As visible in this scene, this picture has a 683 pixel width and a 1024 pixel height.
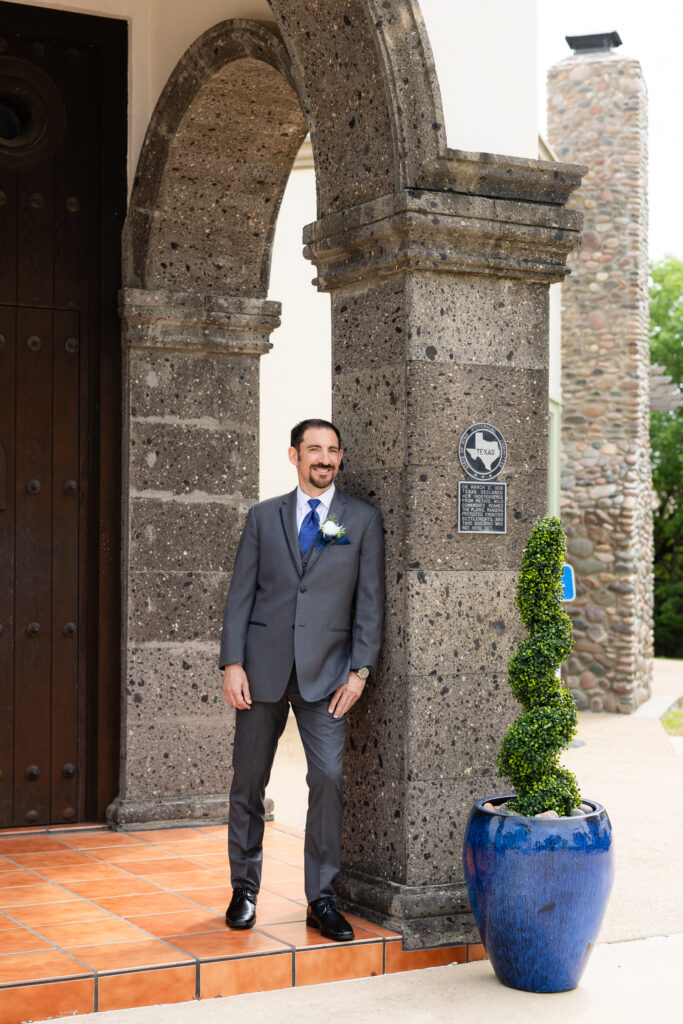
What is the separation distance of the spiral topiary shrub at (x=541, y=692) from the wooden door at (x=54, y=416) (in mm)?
2767

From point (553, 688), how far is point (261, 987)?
4.34ft

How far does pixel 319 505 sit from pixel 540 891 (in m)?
1.47

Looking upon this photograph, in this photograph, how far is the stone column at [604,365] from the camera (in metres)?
14.1

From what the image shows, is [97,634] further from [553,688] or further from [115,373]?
[553,688]

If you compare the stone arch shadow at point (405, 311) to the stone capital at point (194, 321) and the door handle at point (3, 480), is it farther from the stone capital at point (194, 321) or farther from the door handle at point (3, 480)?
the door handle at point (3, 480)

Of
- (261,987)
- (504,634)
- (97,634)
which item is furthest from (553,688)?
(97,634)

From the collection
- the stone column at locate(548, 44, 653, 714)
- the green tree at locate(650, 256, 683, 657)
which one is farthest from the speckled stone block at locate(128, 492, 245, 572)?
the green tree at locate(650, 256, 683, 657)

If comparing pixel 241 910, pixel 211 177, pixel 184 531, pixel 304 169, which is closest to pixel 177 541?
pixel 184 531

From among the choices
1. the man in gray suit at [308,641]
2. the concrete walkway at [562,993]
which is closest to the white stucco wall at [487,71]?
the man in gray suit at [308,641]

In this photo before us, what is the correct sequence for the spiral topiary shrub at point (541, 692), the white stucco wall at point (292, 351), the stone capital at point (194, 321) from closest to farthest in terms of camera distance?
the spiral topiary shrub at point (541, 692) → the stone capital at point (194, 321) → the white stucco wall at point (292, 351)

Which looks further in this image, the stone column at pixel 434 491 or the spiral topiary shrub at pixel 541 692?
the stone column at pixel 434 491

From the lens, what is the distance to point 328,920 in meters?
4.43

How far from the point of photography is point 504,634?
470 cm

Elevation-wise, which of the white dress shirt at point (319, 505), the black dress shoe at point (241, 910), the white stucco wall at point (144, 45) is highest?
the white stucco wall at point (144, 45)
